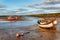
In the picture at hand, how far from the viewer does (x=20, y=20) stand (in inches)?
222

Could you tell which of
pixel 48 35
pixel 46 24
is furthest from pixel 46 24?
pixel 48 35

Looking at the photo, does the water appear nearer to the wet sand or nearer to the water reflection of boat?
the wet sand

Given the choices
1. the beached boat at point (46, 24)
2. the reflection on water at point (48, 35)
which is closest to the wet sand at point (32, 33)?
the reflection on water at point (48, 35)

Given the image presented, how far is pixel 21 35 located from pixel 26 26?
27.7 inches

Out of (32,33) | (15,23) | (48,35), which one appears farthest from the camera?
(15,23)

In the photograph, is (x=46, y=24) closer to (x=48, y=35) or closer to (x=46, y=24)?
(x=46, y=24)

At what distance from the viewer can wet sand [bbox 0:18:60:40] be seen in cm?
422

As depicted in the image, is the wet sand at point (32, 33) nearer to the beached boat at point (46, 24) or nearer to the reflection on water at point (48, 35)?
the reflection on water at point (48, 35)

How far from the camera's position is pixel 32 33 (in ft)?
14.9

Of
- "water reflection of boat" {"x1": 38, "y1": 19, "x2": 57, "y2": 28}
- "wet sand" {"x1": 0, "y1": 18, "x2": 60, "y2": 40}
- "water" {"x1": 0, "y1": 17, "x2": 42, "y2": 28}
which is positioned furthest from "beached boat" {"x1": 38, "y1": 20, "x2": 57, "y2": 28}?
"water" {"x1": 0, "y1": 17, "x2": 42, "y2": 28}

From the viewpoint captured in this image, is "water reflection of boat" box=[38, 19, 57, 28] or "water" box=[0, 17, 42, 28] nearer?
"water reflection of boat" box=[38, 19, 57, 28]

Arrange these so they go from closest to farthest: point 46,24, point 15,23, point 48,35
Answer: point 48,35, point 46,24, point 15,23

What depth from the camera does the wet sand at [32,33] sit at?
166 inches

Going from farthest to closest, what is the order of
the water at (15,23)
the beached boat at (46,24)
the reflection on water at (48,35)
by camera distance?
the water at (15,23), the beached boat at (46,24), the reflection on water at (48,35)
